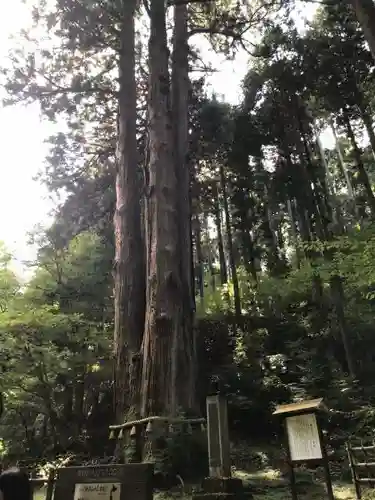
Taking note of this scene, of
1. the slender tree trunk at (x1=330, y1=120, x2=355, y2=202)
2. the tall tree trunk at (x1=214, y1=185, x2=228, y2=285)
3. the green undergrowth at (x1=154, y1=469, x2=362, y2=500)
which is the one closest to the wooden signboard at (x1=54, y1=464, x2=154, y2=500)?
the green undergrowth at (x1=154, y1=469, x2=362, y2=500)

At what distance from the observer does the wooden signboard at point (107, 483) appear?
3.30 metres

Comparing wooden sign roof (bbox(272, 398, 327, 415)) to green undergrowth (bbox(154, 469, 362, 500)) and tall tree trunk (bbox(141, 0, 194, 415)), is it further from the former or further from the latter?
tall tree trunk (bbox(141, 0, 194, 415))

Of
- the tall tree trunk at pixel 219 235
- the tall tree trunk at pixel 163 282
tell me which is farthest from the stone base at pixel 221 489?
the tall tree trunk at pixel 219 235

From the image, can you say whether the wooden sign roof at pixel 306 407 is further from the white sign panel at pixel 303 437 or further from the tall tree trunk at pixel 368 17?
the tall tree trunk at pixel 368 17

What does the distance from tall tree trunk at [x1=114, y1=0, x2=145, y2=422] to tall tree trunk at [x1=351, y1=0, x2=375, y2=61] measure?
502 cm

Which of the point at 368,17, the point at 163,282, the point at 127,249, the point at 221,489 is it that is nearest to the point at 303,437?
the point at 221,489

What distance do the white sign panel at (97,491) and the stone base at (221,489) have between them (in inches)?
64.0

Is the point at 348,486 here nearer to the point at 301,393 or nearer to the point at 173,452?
the point at 173,452

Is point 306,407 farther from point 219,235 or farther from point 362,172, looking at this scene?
point 219,235

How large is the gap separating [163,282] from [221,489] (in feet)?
12.4

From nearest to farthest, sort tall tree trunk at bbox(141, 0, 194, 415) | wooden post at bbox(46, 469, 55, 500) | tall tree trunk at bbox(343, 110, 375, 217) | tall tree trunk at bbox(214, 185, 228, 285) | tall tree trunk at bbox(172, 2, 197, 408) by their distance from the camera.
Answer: wooden post at bbox(46, 469, 55, 500) → tall tree trunk at bbox(141, 0, 194, 415) → tall tree trunk at bbox(172, 2, 197, 408) → tall tree trunk at bbox(343, 110, 375, 217) → tall tree trunk at bbox(214, 185, 228, 285)

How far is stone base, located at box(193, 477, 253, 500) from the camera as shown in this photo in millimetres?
4688

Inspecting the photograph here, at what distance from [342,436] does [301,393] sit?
1438 millimetres

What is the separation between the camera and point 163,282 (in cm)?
791
